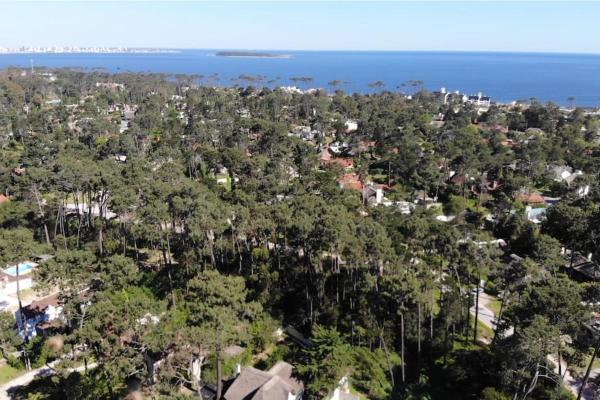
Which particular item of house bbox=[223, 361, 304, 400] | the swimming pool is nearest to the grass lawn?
the swimming pool

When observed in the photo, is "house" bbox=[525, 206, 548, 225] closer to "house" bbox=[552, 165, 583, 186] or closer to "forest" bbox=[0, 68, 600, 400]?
"forest" bbox=[0, 68, 600, 400]

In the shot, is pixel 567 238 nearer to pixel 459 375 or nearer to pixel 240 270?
pixel 459 375

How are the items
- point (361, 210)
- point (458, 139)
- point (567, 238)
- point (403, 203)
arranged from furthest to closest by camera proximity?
1. point (458, 139)
2. point (403, 203)
3. point (361, 210)
4. point (567, 238)

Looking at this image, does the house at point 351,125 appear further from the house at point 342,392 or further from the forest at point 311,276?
the house at point 342,392

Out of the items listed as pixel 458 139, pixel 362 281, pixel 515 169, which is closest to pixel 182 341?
pixel 362 281

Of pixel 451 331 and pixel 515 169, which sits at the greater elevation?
pixel 515 169

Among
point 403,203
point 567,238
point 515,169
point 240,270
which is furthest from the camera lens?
point 515,169

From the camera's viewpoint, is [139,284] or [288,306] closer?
[288,306]
